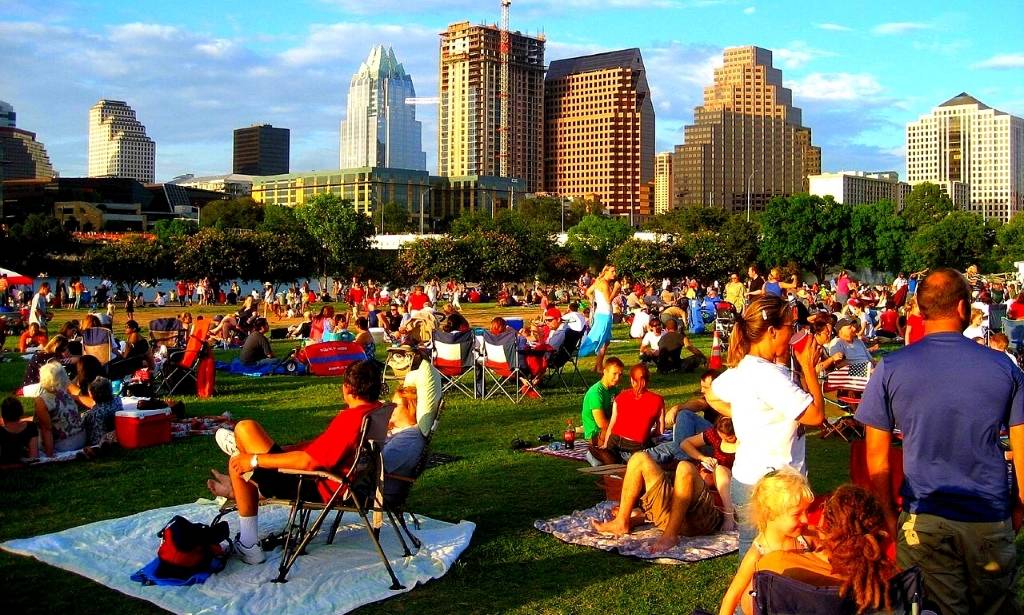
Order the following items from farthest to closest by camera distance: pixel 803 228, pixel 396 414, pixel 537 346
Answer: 1. pixel 803 228
2. pixel 537 346
3. pixel 396 414

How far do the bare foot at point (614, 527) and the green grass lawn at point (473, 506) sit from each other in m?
0.33

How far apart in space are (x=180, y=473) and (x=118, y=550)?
2.24 meters

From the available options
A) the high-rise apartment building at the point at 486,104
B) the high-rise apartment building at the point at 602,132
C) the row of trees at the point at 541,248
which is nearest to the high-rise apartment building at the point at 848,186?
the high-rise apartment building at the point at 602,132

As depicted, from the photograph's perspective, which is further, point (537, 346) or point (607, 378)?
point (537, 346)

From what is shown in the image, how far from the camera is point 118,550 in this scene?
234 inches

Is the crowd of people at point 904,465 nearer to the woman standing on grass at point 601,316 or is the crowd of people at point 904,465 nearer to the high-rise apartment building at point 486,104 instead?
the woman standing on grass at point 601,316

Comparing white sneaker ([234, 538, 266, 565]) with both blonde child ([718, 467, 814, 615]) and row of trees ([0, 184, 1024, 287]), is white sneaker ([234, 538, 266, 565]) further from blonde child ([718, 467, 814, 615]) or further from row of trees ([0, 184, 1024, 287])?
row of trees ([0, 184, 1024, 287])

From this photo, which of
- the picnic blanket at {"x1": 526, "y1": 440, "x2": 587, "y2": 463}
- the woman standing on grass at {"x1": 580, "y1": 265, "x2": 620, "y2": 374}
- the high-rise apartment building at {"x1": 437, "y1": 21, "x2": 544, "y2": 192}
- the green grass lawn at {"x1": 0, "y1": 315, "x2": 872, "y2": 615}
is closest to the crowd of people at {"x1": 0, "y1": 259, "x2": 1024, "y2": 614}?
the green grass lawn at {"x1": 0, "y1": 315, "x2": 872, "y2": 615}

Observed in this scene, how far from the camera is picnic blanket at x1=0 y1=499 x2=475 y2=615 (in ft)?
16.9

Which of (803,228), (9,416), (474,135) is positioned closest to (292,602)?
(9,416)

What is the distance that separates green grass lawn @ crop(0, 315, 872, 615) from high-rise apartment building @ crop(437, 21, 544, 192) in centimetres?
16960

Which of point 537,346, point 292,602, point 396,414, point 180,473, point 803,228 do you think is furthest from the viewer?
point 803,228

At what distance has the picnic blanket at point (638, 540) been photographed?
5.95 m

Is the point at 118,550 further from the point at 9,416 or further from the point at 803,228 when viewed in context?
the point at 803,228
